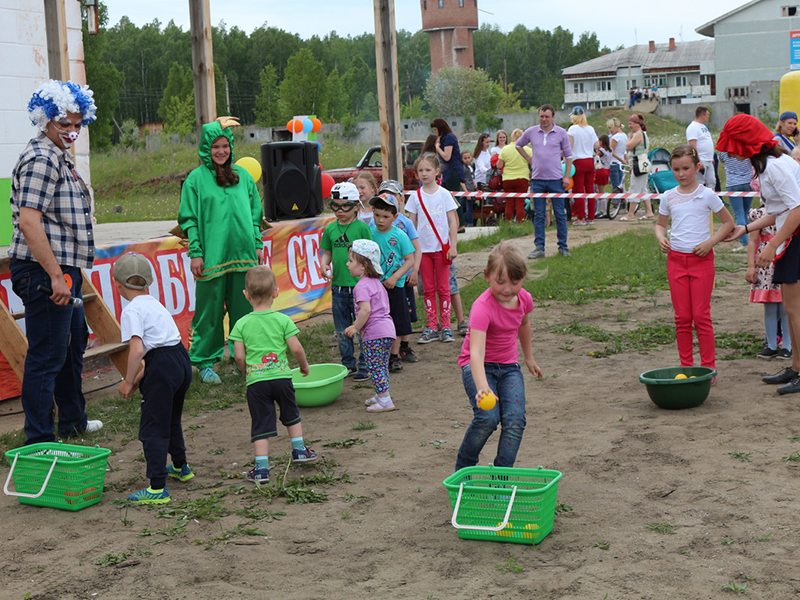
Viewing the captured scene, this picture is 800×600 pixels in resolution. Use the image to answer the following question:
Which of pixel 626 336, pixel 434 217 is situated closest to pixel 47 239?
pixel 434 217

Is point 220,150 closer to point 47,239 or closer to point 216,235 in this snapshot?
point 216,235

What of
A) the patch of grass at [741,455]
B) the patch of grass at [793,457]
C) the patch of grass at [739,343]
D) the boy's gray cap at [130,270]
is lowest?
the patch of grass at [741,455]

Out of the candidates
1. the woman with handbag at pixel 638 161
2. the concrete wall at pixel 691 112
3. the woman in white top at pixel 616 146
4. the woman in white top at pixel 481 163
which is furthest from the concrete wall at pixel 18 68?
the concrete wall at pixel 691 112

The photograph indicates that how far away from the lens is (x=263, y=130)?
64125 mm

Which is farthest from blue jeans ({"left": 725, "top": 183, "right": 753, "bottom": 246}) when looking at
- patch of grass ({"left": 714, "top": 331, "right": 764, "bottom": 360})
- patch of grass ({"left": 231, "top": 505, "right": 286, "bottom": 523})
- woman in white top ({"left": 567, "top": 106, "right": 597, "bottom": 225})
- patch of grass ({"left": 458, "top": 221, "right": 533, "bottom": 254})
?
patch of grass ({"left": 231, "top": 505, "right": 286, "bottom": 523})

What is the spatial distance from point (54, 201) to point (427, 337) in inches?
168

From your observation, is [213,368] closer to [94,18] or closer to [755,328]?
[755,328]

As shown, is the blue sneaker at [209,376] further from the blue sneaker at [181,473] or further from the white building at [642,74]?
the white building at [642,74]

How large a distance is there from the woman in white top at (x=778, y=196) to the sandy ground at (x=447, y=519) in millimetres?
773

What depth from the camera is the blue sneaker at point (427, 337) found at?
29.5 feet

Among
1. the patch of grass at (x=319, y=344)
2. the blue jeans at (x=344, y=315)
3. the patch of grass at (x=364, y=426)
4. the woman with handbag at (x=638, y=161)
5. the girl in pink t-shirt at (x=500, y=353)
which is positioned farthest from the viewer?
the woman with handbag at (x=638, y=161)

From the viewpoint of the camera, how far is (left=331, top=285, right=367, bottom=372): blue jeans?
759cm

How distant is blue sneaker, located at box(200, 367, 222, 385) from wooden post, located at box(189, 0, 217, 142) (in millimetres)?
2405

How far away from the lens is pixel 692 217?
651 cm
